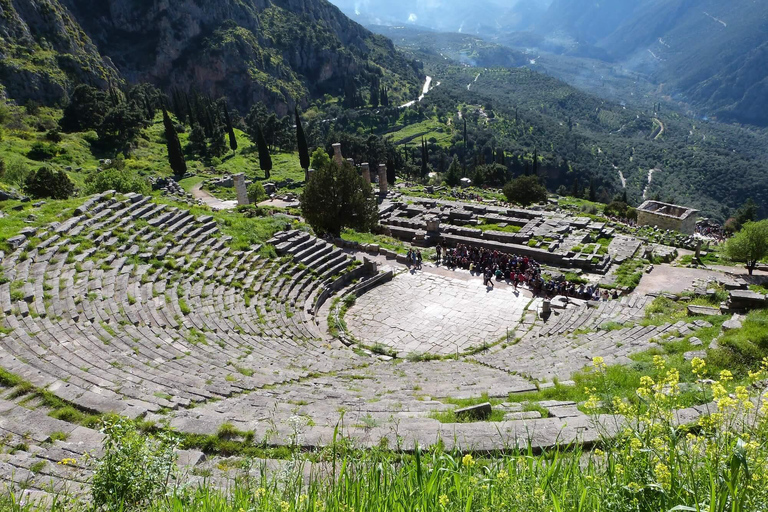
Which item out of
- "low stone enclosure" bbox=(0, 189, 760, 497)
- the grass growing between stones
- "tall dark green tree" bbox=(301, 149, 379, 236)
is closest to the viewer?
the grass growing between stones

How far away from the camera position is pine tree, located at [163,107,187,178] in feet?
162

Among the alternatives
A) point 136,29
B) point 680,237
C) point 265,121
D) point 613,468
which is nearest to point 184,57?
point 136,29

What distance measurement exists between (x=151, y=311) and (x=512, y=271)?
18810mm

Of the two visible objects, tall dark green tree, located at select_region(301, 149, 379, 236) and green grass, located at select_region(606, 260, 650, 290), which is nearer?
green grass, located at select_region(606, 260, 650, 290)

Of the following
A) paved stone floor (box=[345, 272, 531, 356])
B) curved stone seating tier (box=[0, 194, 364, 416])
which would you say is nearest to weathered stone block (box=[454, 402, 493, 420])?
curved stone seating tier (box=[0, 194, 364, 416])

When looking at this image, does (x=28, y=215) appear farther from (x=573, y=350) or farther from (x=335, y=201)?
(x=573, y=350)

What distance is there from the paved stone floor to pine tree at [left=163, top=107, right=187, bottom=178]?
37.5 metres

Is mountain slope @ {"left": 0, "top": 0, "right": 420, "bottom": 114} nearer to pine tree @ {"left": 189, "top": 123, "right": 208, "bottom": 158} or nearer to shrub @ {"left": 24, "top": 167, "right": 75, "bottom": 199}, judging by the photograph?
pine tree @ {"left": 189, "top": 123, "right": 208, "bottom": 158}

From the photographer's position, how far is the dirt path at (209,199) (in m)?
41.6

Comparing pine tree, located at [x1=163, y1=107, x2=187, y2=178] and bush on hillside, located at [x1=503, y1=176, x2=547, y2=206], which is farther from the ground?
pine tree, located at [x1=163, y1=107, x2=187, y2=178]

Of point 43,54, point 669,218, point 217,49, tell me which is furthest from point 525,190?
point 217,49

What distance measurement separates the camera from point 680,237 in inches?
1479

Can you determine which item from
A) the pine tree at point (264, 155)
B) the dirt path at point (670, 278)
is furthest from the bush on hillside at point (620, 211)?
the pine tree at point (264, 155)

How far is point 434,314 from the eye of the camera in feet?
67.6
